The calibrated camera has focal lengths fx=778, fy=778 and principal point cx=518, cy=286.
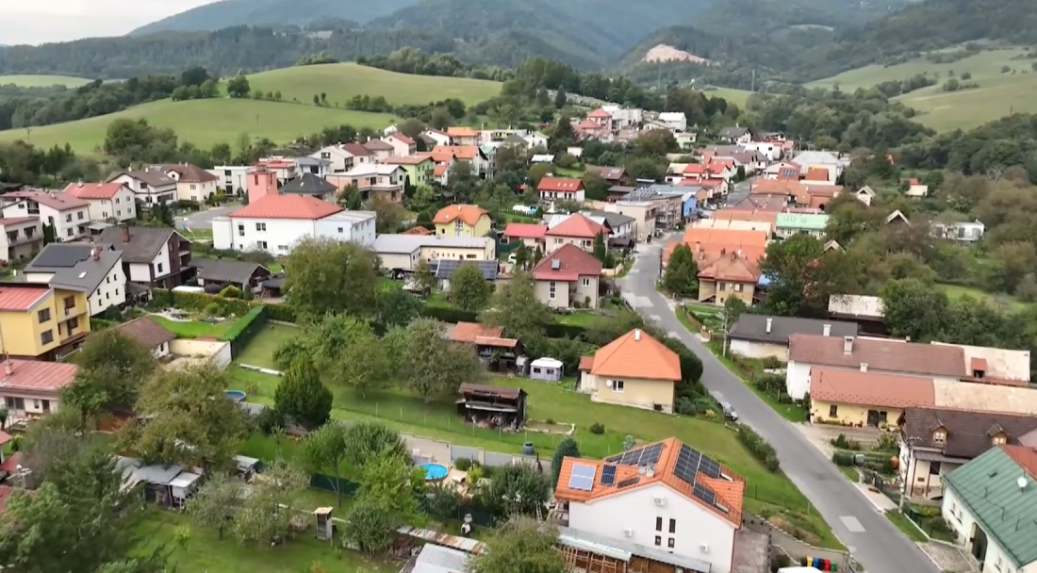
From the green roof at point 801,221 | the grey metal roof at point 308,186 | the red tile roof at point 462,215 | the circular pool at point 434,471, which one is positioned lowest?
the circular pool at point 434,471

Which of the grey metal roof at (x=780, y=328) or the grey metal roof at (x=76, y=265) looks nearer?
the grey metal roof at (x=76, y=265)

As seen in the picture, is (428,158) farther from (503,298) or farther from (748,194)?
(503,298)

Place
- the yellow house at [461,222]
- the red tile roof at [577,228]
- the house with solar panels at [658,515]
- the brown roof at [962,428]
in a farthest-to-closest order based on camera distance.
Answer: the yellow house at [461,222], the red tile roof at [577,228], the brown roof at [962,428], the house with solar panels at [658,515]

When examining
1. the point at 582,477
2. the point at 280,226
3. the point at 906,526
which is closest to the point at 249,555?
the point at 582,477

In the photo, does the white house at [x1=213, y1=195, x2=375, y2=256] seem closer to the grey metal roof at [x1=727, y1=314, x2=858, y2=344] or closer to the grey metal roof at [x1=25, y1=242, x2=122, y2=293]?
the grey metal roof at [x1=25, y1=242, x2=122, y2=293]

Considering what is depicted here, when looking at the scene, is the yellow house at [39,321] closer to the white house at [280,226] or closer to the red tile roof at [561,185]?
the white house at [280,226]

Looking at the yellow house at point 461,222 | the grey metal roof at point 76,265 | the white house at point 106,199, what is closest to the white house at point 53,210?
the white house at point 106,199

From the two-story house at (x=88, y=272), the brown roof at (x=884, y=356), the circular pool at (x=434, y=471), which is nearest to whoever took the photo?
the circular pool at (x=434, y=471)

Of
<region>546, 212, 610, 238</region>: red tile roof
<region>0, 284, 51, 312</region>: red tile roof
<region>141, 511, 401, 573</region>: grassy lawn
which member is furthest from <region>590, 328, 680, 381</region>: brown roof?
<region>0, 284, 51, 312</region>: red tile roof
